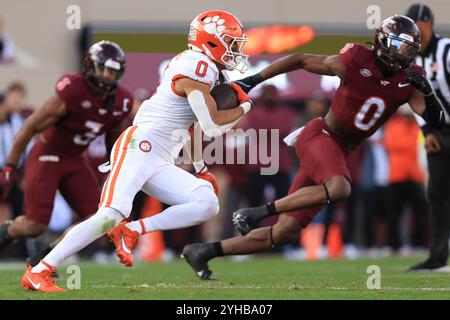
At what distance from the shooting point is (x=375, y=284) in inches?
264

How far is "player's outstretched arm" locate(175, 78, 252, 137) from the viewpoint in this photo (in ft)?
19.9

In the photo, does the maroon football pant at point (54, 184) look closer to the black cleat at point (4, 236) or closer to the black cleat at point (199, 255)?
the black cleat at point (4, 236)

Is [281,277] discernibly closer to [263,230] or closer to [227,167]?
[263,230]

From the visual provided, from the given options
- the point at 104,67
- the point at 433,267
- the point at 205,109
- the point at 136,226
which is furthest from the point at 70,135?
the point at 433,267

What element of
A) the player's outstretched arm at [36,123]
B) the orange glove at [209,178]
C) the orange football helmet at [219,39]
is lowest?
the orange glove at [209,178]

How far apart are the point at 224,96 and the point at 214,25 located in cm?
46

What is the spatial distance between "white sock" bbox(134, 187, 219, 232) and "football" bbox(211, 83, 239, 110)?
544mm

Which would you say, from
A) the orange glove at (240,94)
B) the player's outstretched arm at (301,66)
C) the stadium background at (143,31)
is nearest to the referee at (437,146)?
the player's outstretched arm at (301,66)

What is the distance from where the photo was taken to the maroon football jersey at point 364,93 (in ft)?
23.6

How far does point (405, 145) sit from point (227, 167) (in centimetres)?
233

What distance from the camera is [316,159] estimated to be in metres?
7.10

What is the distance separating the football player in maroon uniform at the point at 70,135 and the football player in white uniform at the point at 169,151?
1.33m

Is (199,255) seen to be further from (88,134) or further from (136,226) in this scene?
(88,134)
